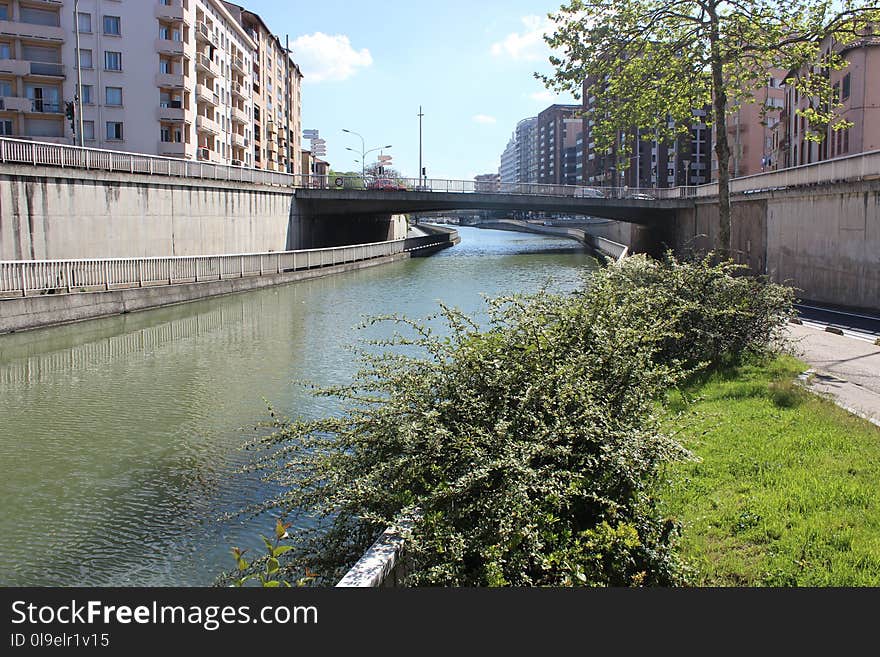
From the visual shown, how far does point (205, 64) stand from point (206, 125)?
480 cm

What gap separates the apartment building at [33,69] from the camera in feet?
193

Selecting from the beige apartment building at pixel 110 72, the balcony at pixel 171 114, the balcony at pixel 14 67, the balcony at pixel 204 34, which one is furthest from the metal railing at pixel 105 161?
the balcony at pixel 204 34

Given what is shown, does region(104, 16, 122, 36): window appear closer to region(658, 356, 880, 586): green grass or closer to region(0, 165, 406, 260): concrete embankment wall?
region(0, 165, 406, 260): concrete embankment wall

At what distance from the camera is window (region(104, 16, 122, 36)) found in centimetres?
6084

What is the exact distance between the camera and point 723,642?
4.37 metres

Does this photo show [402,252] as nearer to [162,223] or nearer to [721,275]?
[162,223]

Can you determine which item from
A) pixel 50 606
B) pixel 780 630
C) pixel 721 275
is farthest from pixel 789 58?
pixel 50 606

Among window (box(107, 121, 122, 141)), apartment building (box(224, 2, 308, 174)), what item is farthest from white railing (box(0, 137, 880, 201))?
apartment building (box(224, 2, 308, 174))

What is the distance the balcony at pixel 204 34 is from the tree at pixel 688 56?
5228 centimetres

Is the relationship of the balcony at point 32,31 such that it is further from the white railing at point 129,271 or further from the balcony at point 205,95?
the white railing at point 129,271

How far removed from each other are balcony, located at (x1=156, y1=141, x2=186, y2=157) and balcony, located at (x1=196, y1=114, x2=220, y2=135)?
3831mm

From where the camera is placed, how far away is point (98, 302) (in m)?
26.2

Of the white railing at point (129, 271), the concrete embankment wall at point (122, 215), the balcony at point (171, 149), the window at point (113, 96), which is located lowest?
the white railing at point (129, 271)

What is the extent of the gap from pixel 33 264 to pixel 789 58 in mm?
A: 20711
